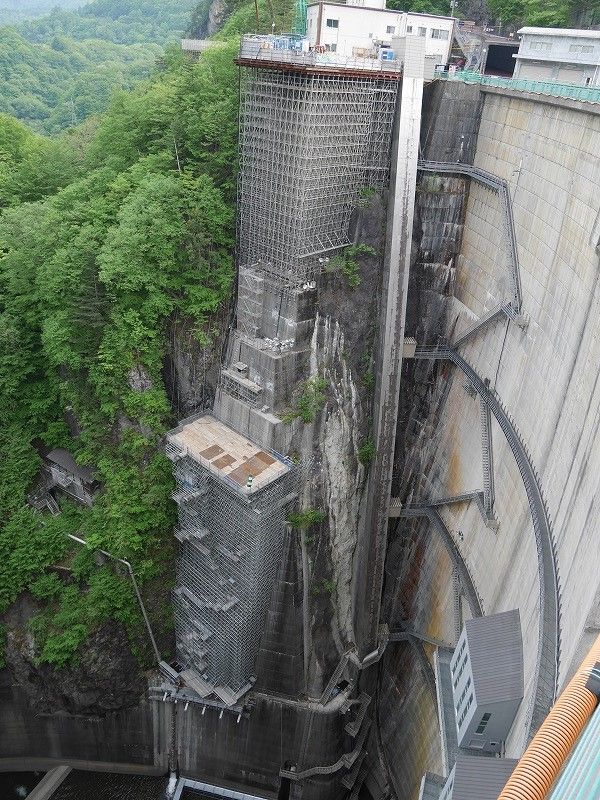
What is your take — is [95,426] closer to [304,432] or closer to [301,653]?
[304,432]

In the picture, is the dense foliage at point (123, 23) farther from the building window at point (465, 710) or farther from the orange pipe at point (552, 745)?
the orange pipe at point (552, 745)

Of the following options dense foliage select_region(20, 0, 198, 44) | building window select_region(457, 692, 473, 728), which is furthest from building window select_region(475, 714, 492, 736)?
dense foliage select_region(20, 0, 198, 44)

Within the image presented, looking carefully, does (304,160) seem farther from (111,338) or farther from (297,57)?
(111,338)

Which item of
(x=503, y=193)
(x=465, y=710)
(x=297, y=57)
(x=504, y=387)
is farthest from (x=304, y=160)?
(x=465, y=710)

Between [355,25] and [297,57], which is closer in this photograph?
[297,57]

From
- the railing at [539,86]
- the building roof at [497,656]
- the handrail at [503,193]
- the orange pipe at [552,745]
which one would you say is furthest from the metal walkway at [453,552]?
the railing at [539,86]

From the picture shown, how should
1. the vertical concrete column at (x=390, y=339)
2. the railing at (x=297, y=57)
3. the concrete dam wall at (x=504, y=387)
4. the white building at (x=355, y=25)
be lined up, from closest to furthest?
the concrete dam wall at (x=504, y=387) → the railing at (x=297, y=57) → the vertical concrete column at (x=390, y=339) → the white building at (x=355, y=25)
